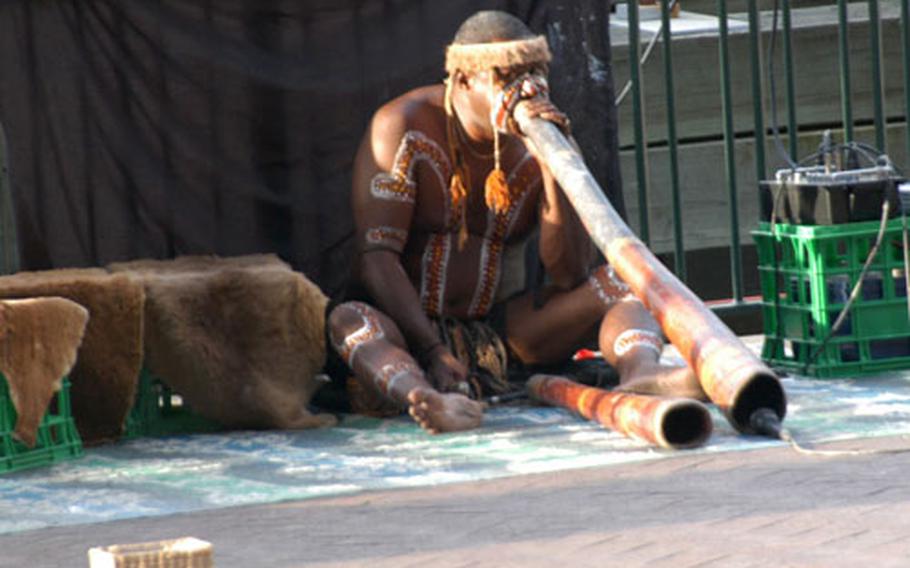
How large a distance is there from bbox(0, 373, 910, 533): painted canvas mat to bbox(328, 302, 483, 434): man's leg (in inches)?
2.6

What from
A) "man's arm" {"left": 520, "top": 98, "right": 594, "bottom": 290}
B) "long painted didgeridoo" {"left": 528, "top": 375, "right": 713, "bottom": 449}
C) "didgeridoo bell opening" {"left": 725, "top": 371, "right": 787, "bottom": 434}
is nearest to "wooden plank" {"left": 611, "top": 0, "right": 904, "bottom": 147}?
"man's arm" {"left": 520, "top": 98, "right": 594, "bottom": 290}

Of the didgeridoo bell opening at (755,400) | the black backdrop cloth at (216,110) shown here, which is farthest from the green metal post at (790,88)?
the didgeridoo bell opening at (755,400)

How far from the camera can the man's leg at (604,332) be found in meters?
6.78

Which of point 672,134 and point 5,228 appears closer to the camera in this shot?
point 5,228

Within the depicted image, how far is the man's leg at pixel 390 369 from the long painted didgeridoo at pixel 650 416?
0.36m

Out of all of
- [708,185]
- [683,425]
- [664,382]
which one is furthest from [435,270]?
[708,185]

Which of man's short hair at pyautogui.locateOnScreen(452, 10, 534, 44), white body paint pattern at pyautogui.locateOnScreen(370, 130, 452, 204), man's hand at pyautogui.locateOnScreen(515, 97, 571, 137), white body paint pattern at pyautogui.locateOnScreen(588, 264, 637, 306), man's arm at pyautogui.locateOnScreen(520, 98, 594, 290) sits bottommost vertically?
white body paint pattern at pyautogui.locateOnScreen(588, 264, 637, 306)

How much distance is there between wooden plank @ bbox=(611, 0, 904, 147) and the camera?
11.6 meters

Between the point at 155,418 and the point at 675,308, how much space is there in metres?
1.85

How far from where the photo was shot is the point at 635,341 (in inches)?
278

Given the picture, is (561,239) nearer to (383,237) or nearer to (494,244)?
(494,244)

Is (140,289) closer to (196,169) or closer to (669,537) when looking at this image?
(196,169)

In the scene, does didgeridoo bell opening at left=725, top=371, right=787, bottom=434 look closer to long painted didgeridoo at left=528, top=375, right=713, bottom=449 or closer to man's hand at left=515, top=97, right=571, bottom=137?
long painted didgeridoo at left=528, top=375, right=713, bottom=449

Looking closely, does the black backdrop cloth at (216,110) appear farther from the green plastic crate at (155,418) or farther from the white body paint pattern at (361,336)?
the white body paint pattern at (361,336)
